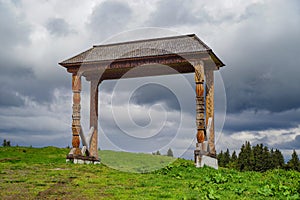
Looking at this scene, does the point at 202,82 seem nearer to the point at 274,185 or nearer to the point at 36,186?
the point at 274,185

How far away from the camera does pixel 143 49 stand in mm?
20312

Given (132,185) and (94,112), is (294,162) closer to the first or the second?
(94,112)

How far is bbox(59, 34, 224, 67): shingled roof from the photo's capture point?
19.2 meters

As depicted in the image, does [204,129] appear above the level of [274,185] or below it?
above

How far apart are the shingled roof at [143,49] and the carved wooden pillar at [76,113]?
964mm

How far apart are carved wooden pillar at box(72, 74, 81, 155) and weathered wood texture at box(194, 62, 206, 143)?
21.0 feet

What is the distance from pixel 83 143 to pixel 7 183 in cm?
817

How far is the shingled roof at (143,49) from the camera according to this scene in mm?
19234

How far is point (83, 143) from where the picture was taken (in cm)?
2159

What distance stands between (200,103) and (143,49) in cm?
430

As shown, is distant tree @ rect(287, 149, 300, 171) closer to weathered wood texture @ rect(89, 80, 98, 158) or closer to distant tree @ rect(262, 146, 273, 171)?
distant tree @ rect(262, 146, 273, 171)

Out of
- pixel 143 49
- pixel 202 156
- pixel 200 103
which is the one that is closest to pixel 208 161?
pixel 202 156

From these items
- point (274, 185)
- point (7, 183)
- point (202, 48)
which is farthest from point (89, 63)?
point (274, 185)

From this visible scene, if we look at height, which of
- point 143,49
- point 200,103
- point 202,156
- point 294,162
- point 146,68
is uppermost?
point 143,49
